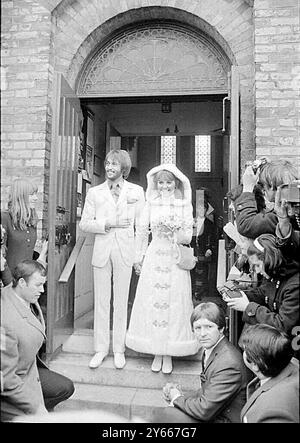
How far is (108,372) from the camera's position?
2871 mm

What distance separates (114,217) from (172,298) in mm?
695

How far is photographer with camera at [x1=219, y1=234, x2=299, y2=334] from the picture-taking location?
1.97 m

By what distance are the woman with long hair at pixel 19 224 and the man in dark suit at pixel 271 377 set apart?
127 cm

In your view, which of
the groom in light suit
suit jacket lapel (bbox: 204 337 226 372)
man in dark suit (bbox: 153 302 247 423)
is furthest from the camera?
the groom in light suit

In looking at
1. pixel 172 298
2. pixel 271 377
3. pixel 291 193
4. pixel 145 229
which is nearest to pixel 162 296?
pixel 172 298

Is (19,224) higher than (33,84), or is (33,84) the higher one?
(33,84)

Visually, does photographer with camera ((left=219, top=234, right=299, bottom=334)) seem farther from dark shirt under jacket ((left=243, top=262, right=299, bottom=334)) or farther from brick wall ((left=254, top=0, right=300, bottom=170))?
brick wall ((left=254, top=0, right=300, bottom=170))

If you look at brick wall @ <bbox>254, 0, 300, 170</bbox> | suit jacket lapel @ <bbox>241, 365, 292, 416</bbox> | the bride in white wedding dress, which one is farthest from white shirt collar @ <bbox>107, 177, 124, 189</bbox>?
suit jacket lapel @ <bbox>241, 365, 292, 416</bbox>

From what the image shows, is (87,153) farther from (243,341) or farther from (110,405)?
(243,341)

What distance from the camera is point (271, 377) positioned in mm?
1814

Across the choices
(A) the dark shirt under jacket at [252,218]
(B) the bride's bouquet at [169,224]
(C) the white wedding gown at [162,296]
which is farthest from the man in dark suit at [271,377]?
(B) the bride's bouquet at [169,224]

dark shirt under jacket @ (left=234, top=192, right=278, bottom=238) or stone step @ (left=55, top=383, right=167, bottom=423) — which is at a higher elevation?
dark shirt under jacket @ (left=234, top=192, right=278, bottom=238)

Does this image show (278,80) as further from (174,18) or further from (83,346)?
(83,346)

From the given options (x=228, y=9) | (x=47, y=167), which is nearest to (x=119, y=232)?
(x=47, y=167)
